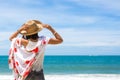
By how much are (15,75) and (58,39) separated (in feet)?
1.97

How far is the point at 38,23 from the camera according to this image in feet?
12.9

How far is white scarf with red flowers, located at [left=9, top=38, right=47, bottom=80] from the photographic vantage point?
Result: 3.96 meters

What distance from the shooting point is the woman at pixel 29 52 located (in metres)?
3.93

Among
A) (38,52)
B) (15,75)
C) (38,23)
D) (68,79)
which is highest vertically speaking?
(38,23)

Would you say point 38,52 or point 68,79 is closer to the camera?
point 38,52

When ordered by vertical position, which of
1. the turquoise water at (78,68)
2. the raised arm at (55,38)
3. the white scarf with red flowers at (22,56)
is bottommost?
the turquoise water at (78,68)

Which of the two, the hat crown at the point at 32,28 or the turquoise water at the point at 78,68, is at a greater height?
the hat crown at the point at 32,28

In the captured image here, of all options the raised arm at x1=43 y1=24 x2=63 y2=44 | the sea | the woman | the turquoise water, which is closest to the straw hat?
the woman

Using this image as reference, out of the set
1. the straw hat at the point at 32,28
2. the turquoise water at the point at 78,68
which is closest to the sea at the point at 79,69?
the turquoise water at the point at 78,68

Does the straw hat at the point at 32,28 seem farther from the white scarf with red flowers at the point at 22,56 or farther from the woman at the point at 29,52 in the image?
the white scarf with red flowers at the point at 22,56

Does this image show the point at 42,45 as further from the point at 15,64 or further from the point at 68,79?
the point at 68,79

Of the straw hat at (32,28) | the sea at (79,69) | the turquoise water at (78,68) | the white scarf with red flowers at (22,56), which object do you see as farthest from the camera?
the turquoise water at (78,68)

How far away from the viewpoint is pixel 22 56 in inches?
157

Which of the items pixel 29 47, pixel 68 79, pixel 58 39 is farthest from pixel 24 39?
pixel 68 79
